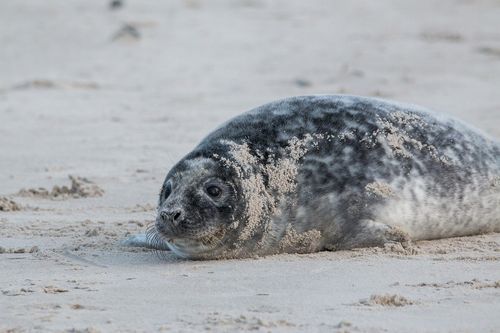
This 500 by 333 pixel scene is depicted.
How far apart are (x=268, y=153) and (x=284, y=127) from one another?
15 centimetres

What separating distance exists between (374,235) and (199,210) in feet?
2.33

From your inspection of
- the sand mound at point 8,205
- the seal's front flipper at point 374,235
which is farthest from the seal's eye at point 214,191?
the sand mound at point 8,205

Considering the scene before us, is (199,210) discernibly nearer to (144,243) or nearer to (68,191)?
(144,243)

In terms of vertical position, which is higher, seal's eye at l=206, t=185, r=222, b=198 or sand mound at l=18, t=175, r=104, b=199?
seal's eye at l=206, t=185, r=222, b=198

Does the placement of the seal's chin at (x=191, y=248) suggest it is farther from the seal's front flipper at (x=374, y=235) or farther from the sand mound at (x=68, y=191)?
the sand mound at (x=68, y=191)

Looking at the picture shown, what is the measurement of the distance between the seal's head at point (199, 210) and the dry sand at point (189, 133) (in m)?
0.10

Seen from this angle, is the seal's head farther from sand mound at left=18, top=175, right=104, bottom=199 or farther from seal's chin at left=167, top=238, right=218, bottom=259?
sand mound at left=18, top=175, right=104, bottom=199

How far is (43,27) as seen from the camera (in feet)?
39.8

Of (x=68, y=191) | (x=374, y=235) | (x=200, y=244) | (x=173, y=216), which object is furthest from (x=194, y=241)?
(x=68, y=191)

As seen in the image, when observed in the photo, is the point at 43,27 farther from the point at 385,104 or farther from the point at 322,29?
the point at 385,104

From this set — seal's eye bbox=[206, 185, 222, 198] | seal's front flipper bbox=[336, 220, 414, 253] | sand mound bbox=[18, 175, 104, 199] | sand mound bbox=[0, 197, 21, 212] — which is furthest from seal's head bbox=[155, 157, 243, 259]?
sand mound bbox=[18, 175, 104, 199]

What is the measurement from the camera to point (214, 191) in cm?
460

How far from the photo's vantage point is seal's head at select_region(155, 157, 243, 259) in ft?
14.8

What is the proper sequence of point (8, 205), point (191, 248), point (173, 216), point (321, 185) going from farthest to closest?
point (8, 205) < point (321, 185) < point (191, 248) < point (173, 216)
